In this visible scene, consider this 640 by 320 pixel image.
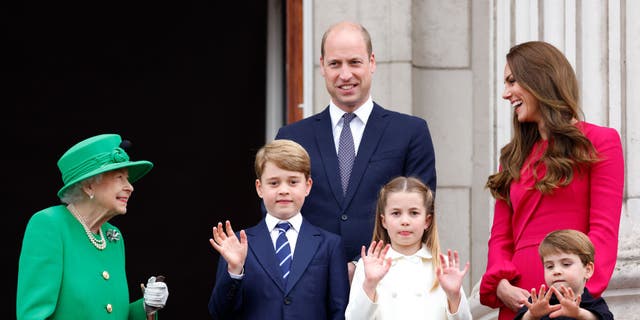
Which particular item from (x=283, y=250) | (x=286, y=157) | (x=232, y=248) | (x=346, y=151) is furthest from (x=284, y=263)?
(x=346, y=151)

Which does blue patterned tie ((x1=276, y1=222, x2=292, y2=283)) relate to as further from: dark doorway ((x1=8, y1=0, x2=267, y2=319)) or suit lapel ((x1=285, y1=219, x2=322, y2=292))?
dark doorway ((x1=8, y1=0, x2=267, y2=319))

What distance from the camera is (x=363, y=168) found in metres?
5.27

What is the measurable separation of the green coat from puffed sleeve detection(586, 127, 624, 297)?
180cm

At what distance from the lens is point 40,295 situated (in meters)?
4.72

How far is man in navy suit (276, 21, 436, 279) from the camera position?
5.22 metres

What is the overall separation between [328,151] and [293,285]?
2.27ft

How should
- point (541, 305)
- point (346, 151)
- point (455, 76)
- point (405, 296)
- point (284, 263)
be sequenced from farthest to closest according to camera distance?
point (455, 76)
point (346, 151)
point (284, 263)
point (405, 296)
point (541, 305)

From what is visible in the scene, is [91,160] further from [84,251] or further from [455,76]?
[455,76]

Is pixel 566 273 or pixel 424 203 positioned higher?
pixel 424 203

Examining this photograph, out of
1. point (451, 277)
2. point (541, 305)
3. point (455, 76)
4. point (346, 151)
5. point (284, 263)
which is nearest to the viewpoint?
point (541, 305)

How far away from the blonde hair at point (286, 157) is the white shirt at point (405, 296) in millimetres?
461

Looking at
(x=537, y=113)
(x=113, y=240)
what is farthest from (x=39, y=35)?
(x=537, y=113)

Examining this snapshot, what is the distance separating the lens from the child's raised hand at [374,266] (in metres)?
4.59

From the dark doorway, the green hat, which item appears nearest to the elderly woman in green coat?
the green hat
